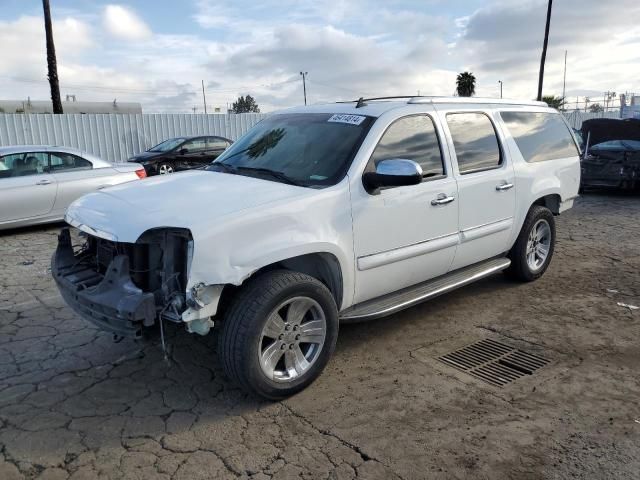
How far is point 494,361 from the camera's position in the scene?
13.5 feet

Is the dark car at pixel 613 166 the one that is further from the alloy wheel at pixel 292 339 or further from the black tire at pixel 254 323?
the black tire at pixel 254 323

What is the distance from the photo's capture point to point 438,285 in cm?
455

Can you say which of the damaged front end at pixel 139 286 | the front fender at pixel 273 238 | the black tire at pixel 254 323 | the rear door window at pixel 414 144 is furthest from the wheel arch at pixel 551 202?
the damaged front end at pixel 139 286

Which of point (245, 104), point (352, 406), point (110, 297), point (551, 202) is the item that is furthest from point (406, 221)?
point (245, 104)

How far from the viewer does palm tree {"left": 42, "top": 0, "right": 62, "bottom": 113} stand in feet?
64.6

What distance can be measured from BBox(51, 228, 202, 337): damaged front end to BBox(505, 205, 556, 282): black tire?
148 inches

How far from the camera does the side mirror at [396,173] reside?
12.1 ft

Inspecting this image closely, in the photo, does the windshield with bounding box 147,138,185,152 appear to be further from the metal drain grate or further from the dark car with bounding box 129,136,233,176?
the metal drain grate

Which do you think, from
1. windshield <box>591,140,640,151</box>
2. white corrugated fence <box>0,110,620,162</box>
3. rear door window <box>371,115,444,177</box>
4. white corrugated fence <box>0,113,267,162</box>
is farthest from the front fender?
white corrugated fence <box>0,113,267,162</box>

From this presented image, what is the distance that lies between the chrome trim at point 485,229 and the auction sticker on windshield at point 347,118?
4.45 ft

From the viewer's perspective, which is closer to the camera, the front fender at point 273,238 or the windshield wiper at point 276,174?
the front fender at point 273,238

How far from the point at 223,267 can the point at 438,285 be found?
2127 mm

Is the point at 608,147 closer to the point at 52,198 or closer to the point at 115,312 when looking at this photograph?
the point at 52,198

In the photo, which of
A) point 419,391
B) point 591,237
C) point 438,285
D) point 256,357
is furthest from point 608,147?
point 256,357
